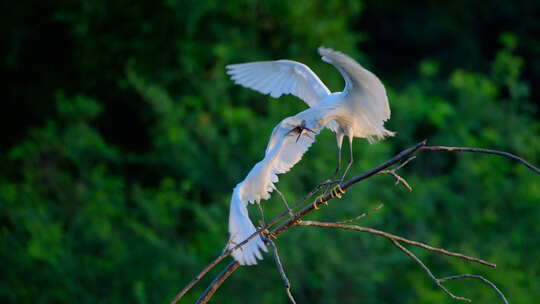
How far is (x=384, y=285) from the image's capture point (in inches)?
364

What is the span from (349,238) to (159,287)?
2018 mm

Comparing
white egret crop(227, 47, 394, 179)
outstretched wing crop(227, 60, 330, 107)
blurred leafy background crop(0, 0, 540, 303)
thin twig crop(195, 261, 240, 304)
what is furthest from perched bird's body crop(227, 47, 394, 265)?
blurred leafy background crop(0, 0, 540, 303)

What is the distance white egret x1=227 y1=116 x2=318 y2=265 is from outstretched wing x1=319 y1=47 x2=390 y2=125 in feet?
0.85

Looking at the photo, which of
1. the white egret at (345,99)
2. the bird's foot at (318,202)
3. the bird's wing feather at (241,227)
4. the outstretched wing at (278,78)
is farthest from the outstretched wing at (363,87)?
the outstretched wing at (278,78)

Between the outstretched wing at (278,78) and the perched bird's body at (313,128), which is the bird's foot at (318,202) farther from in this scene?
the outstretched wing at (278,78)

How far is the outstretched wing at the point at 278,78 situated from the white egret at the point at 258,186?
2.81 feet

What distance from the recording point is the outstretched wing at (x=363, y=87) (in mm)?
3363

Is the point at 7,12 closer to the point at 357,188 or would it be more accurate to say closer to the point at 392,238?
the point at 357,188

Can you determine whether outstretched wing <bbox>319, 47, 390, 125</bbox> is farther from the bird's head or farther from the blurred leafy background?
the blurred leafy background

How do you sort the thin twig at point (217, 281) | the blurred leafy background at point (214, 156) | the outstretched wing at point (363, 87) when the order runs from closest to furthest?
the thin twig at point (217, 281)
the outstretched wing at point (363, 87)
the blurred leafy background at point (214, 156)

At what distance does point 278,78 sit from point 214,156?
17.5 ft

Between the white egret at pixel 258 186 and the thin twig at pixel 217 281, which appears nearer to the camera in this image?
the thin twig at pixel 217 281

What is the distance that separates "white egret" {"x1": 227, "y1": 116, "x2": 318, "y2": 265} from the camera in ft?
11.0

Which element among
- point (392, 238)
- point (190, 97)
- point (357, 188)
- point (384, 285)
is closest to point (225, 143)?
point (190, 97)
